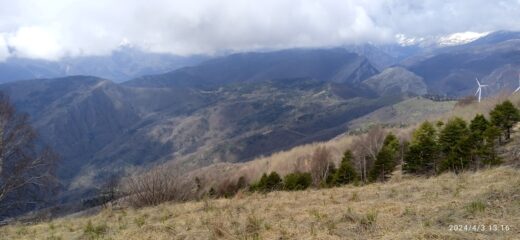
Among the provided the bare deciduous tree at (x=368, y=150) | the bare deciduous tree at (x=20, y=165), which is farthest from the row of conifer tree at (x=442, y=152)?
the bare deciduous tree at (x=368, y=150)

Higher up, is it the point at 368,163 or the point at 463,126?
the point at 463,126

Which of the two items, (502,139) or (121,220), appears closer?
(121,220)

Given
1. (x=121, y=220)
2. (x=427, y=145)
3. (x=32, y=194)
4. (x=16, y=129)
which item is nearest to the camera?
(x=121, y=220)

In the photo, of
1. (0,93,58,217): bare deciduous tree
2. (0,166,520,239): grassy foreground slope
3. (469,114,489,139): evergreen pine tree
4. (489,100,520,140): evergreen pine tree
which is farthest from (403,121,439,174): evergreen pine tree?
(0,93,58,217): bare deciduous tree

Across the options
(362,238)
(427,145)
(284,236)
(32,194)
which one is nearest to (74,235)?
(284,236)

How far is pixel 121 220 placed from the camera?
2019 cm

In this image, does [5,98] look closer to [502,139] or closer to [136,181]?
[136,181]

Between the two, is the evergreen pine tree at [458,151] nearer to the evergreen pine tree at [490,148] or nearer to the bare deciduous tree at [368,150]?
the evergreen pine tree at [490,148]

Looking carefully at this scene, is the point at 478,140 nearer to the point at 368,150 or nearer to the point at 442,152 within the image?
the point at 442,152

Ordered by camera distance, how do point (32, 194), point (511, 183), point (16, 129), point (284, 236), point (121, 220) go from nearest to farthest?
point (284, 236) → point (511, 183) → point (121, 220) → point (16, 129) → point (32, 194)

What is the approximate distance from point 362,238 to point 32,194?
23.8 metres

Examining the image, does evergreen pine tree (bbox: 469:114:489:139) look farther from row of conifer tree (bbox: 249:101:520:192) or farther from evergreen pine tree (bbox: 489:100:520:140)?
evergreen pine tree (bbox: 489:100:520:140)

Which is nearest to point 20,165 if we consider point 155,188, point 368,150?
point 155,188

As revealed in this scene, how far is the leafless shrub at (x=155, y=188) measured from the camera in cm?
2950
